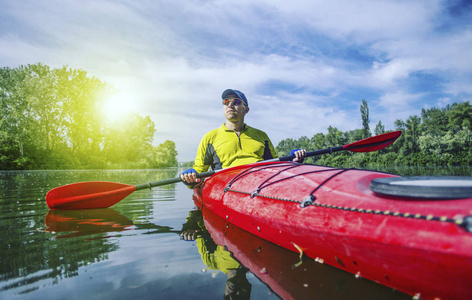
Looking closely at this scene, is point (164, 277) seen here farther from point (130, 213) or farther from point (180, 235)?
point (130, 213)

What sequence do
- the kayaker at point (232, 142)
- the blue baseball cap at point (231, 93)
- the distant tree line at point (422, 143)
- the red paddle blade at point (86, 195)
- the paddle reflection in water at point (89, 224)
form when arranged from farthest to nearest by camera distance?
the distant tree line at point (422, 143) → the blue baseball cap at point (231, 93) → the red paddle blade at point (86, 195) → the kayaker at point (232, 142) → the paddle reflection in water at point (89, 224)

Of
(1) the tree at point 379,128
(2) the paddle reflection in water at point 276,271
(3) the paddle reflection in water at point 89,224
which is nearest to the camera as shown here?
(2) the paddle reflection in water at point 276,271

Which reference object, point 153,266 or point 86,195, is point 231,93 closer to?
point 86,195

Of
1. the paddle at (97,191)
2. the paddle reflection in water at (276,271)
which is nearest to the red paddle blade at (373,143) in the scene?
the paddle at (97,191)

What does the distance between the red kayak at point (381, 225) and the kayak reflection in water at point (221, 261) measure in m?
0.48

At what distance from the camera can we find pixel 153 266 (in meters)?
2.07

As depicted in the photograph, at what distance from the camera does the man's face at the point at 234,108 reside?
4414 millimetres

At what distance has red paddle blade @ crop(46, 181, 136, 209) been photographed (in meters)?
4.38

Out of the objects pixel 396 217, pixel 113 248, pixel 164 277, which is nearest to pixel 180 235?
pixel 113 248

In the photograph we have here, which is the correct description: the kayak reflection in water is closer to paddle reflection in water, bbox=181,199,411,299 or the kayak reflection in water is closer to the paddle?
paddle reflection in water, bbox=181,199,411,299

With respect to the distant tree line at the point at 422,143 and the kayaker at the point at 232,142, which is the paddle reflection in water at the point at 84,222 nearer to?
the kayaker at the point at 232,142

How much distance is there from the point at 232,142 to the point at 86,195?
2682mm

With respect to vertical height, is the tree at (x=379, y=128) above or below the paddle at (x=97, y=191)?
above

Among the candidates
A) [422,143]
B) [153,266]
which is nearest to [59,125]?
[153,266]
